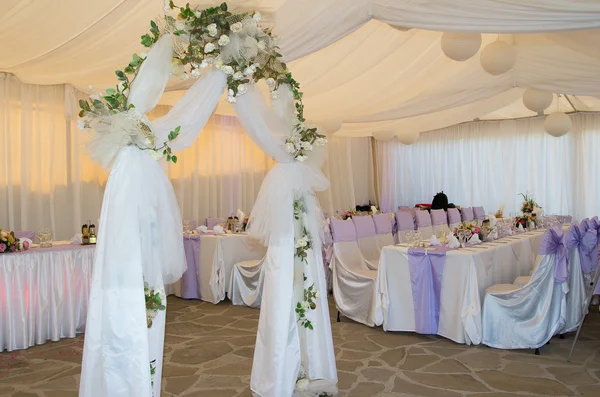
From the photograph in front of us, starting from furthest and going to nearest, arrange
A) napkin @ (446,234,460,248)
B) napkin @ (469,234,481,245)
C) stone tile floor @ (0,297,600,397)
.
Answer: napkin @ (469,234,481,245) → napkin @ (446,234,460,248) → stone tile floor @ (0,297,600,397)

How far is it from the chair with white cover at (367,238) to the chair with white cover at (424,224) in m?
1.49

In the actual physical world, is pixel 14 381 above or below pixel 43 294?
below

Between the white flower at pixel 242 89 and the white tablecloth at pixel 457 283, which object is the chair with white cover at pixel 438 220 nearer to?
the white tablecloth at pixel 457 283

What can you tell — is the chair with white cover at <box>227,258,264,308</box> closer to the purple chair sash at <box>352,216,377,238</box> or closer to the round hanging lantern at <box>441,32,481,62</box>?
the purple chair sash at <box>352,216,377,238</box>

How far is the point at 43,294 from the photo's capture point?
16.5ft

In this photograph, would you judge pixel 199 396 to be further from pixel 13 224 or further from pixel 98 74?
pixel 13 224

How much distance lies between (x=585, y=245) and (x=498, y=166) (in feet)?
22.7

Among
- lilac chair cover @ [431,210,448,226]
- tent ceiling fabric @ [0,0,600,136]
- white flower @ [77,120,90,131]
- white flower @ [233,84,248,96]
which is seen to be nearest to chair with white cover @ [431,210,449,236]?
lilac chair cover @ [431,210,448,226]

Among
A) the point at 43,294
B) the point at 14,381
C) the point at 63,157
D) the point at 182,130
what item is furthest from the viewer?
the point at 63,157

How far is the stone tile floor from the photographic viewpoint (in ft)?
12.4

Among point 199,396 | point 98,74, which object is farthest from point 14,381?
point 98,74

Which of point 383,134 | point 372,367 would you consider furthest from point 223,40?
point 383,134

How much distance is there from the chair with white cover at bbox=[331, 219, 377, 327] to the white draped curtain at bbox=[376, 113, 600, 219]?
A: 22.1 ft

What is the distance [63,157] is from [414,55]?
5.11 meters
